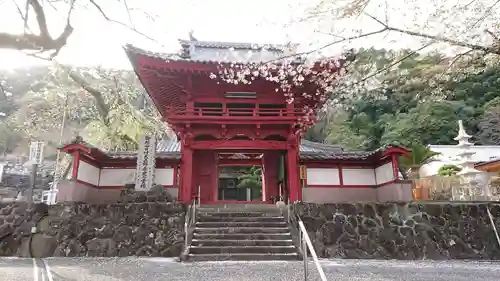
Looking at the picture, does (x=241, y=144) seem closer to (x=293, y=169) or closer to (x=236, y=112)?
(x=236, y=112)

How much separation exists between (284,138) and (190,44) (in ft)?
20.2

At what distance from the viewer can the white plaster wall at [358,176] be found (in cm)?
1270

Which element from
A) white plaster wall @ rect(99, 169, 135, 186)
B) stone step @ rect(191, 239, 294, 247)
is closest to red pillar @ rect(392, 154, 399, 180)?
stone step @ rect(191, 239, 294, 247)

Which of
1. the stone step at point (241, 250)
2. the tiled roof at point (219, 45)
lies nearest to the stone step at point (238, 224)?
the stone step at point (241, 250)

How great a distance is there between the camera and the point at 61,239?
916 centimetres

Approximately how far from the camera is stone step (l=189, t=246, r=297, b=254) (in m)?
7.92

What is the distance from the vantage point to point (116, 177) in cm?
1220

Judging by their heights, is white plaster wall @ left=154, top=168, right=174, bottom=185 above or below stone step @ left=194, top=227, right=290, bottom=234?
above

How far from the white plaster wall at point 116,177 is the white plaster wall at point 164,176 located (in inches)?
36.6

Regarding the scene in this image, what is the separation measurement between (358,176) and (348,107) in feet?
81.0

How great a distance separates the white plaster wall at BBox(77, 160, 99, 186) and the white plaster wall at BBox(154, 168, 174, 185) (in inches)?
80.5

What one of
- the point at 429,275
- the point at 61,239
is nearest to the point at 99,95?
the point at 61,239

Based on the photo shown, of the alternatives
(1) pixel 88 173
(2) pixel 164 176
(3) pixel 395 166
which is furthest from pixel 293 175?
(1) pixel 88 173

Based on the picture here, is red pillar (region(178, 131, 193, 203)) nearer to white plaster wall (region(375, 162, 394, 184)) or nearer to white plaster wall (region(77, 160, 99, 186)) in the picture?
white plaster wall (region(77, 160, 99, 186))
